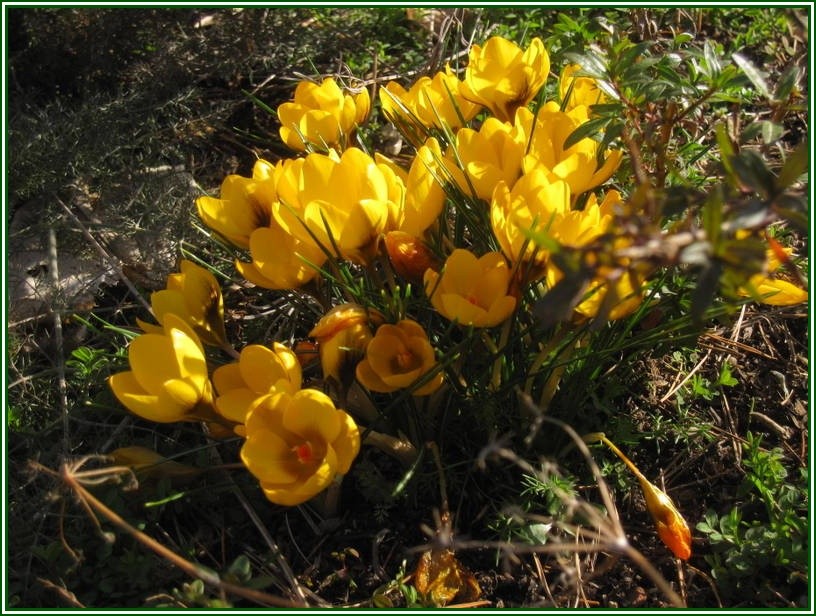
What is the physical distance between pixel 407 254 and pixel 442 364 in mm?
181

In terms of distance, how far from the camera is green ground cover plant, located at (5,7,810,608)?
48.4 inches

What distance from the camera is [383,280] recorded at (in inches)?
62.6

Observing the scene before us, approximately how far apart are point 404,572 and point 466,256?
564 mm

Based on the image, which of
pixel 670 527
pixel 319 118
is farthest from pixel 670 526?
pixel 319 118

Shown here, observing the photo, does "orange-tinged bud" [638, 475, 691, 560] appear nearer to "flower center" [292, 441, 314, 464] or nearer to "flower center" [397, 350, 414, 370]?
"flower center" [397, 350, 414, 370]

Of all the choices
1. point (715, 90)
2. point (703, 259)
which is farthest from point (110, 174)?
point (703, 259)

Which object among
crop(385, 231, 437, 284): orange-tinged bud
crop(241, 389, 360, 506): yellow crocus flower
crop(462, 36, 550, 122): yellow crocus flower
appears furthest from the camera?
crop(462, 36, 550, 122): yellow crocus flower

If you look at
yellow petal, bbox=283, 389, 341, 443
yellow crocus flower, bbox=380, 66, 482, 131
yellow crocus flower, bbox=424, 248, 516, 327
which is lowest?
yellow petal, bbox=283, 389, 341, 443

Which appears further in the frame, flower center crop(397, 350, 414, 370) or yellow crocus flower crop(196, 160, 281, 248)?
yellow crocus flower crop(196, 160, 281, 248)

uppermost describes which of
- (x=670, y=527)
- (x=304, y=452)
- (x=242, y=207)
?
(x=242, y=207)

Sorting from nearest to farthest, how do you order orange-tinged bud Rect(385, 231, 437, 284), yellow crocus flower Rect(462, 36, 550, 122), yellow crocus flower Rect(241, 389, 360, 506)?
yellow crocus flower Rect(241, 389, 360, 506), orange-tinged bud Rect(385, 231, 437, 284), yellow crocus flower Rect(462, 36, 550, 122)

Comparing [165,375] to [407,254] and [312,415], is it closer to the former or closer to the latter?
[312,415]

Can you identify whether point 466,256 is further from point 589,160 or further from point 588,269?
point 588,269

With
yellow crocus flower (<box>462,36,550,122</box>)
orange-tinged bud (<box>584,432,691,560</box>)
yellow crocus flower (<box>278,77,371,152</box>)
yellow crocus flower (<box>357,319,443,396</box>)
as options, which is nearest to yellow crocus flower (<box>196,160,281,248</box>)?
yellow crocus flower (<box>278,77,371,152</box>)
